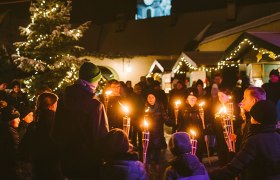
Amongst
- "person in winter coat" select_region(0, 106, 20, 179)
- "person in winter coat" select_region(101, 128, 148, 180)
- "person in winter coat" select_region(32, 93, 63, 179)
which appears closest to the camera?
"person in winter coat" select_region(101, 128, 148, 180)

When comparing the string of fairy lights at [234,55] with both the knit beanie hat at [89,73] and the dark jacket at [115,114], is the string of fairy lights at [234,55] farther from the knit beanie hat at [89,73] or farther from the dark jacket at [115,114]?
the knit beanie hat at [89,73]

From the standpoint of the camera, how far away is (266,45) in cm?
1318

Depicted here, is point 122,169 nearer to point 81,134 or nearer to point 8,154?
point 81,134

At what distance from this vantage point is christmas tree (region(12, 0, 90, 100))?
19.9m

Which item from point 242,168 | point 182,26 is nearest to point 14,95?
point 242,168

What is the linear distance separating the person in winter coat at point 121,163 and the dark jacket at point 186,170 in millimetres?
347

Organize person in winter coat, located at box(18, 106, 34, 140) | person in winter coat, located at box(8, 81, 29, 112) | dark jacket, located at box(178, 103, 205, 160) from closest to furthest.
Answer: person in winter coat, located at box(18, 106, 34, 140) < dark jacket, located at box(178, 103, 205, 160) < person in winter coat, located at box(8, 81, 29, 112)

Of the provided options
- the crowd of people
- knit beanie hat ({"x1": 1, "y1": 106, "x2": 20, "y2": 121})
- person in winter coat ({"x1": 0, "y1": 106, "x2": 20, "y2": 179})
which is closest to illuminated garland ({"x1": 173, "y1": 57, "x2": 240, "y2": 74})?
the crowd of people

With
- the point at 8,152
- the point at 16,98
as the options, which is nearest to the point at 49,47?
the point at 16,98

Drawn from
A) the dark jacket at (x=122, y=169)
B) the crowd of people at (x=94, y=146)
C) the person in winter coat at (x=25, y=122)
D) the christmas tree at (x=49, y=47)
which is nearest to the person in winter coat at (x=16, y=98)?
the person in winter coat at (x=25, y=122)

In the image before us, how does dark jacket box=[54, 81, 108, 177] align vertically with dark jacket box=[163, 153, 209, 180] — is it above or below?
above

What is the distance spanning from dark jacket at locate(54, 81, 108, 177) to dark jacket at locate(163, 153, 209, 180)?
0.90 metres

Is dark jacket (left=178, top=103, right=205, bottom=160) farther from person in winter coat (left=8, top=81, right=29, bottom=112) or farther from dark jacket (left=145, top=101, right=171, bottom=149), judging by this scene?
person in winter coat (left=8, top=81, right=29, bottom=112)

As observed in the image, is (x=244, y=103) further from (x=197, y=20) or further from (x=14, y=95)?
(x=197, y=20)
